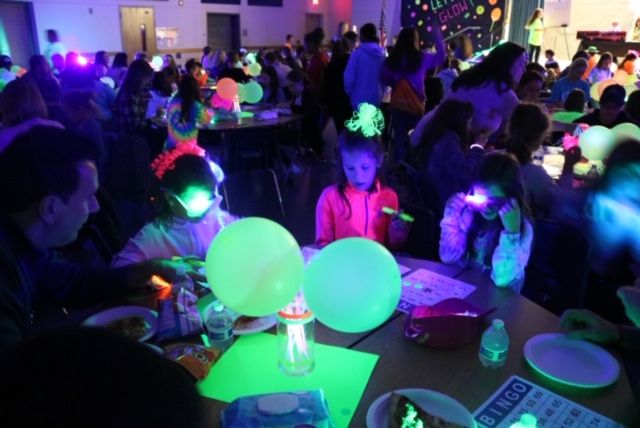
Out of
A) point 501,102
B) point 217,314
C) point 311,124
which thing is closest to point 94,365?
point 217,314

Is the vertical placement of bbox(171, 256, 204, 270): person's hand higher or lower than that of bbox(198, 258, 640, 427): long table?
higher

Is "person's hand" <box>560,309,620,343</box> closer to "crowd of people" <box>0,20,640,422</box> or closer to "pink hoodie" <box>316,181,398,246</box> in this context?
"crowd of people" <box>0,20,640,422</box>

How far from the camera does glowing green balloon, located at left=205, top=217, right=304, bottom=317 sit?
120 centimetres

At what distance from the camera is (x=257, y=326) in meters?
1.48

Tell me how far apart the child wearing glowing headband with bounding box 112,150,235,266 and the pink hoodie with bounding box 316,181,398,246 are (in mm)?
521

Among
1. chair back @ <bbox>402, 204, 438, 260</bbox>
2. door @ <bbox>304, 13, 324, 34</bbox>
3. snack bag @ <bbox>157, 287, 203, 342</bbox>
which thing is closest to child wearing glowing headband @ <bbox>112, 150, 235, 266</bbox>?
snack bag @ <bbox>157, 287, 203, 342</bbox>

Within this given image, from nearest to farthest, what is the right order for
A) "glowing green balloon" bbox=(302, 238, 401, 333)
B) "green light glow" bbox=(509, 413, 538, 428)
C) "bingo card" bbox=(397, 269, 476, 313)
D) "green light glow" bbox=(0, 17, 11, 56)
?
"green light glow" bbox=(509, 413, 538, 428) → "glowing green balloon" bbox=(302, 238, 401, 333) → "bingo card" bbox=(397, 269, 476, 313) → "green light glow" bbox=(0, 17, 11, 56)

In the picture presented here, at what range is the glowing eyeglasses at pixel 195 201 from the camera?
1899 mm

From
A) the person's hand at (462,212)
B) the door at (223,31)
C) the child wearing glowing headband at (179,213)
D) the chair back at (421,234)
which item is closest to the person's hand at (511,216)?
the person's hand at (462,212)

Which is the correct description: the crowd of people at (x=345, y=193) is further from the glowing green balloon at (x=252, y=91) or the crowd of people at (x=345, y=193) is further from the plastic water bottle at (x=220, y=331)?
the glowing green balloon at (x=252, y=91)

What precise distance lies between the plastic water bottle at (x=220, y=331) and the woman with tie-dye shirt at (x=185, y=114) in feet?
10.1

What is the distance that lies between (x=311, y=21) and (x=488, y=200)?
46.9ft

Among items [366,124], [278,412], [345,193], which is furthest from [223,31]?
[278,412]

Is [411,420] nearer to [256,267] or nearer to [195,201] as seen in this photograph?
[256,267]
